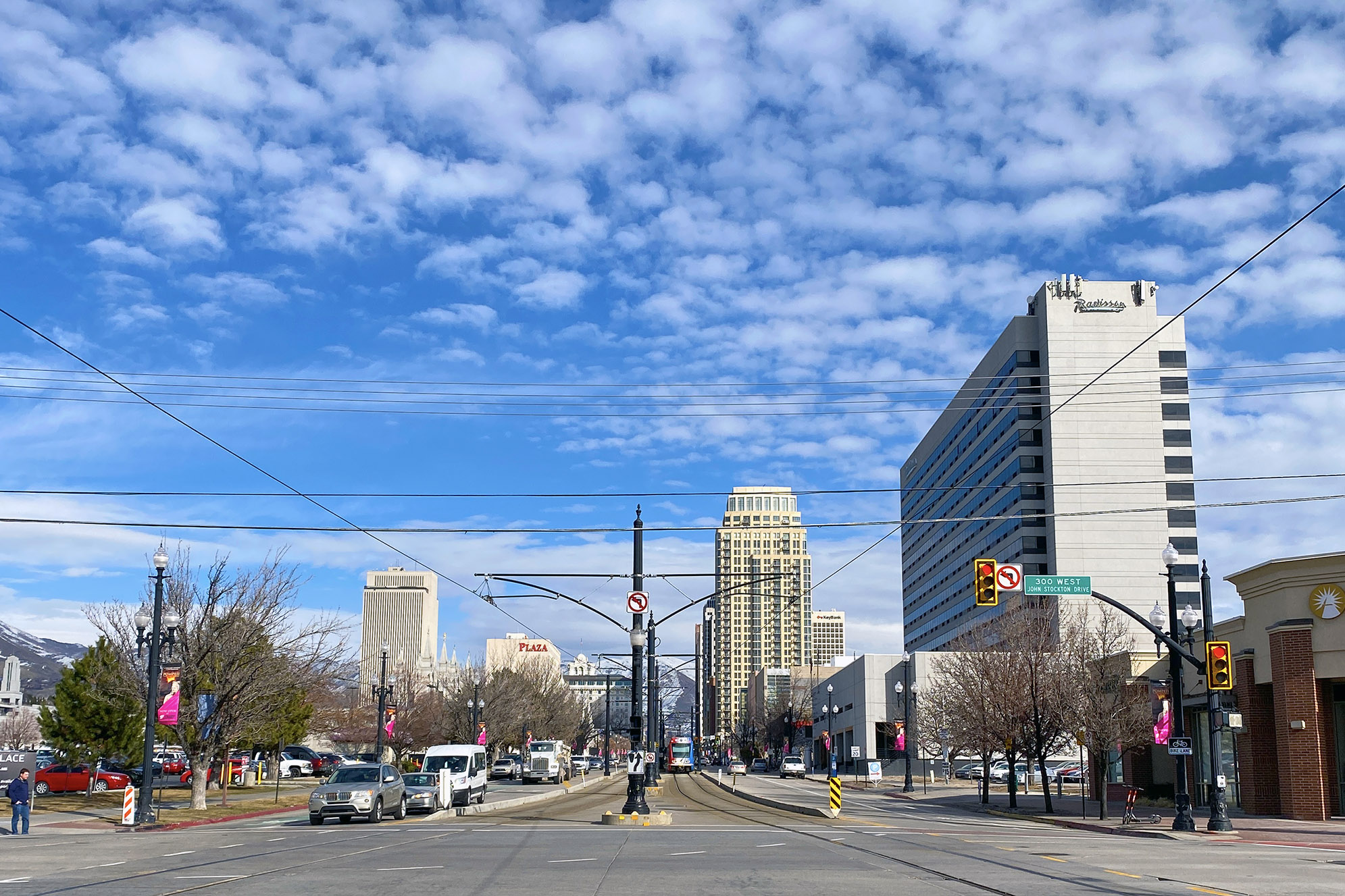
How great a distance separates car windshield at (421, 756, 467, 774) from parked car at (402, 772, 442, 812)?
4981mm

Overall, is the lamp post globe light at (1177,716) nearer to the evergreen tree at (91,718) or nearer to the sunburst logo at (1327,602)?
the sunburst logo at (1327,602)

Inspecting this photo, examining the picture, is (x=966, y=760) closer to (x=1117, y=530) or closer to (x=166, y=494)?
(x=1117, y=530)

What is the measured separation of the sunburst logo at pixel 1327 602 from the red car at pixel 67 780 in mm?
44571

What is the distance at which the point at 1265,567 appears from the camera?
118 feet

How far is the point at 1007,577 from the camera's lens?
29953 mm

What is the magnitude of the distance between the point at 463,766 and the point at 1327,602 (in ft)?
99.6

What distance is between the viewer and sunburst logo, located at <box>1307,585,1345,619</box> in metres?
34.1

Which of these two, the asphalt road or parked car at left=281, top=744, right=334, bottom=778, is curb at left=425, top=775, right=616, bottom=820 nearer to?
the asphalt road

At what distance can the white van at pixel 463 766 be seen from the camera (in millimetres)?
43684

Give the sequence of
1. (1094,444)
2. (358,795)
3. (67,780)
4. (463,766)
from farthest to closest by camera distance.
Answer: (1094,444)
(67,780)
(463,766)
(358,795)

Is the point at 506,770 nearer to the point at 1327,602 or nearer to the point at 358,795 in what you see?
the point at 358,795

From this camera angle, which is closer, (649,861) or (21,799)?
(649,861)

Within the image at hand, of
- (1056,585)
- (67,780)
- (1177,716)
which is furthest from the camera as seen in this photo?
(67,780)

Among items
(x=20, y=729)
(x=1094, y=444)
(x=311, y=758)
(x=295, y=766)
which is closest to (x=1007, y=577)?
(x=295, y=766)
